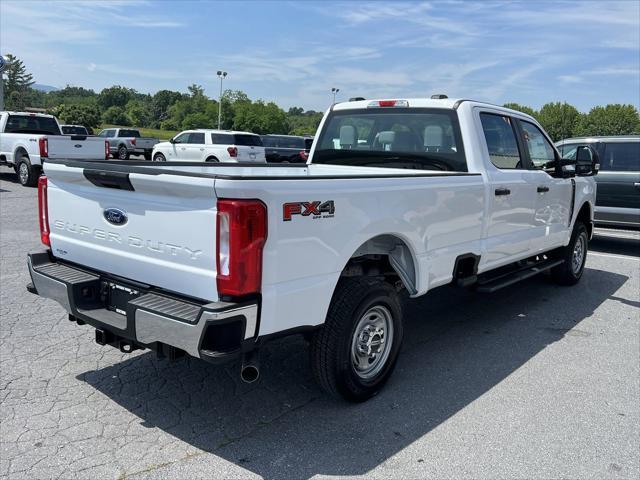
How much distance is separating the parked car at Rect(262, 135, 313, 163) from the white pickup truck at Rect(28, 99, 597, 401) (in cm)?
2075

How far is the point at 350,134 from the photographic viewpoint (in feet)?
19.0

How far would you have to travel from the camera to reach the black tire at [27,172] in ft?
49.8

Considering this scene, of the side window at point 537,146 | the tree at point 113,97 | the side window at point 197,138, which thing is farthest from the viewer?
the tree at point 113,97

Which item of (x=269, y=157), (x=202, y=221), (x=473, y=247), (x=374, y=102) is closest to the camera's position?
(x=202, y=221)

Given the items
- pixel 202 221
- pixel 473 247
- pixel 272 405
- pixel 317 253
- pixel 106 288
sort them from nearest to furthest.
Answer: pixel 202 221 < pixel 317 253 < pixel 106 288 < pixel 272 405 < pixel 473 247

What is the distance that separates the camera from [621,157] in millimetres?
10312

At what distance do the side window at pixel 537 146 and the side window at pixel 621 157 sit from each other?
4670mm

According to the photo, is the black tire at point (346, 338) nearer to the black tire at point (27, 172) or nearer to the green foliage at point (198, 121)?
the black tire at point (27, 172)

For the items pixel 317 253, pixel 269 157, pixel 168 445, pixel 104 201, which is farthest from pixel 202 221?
pixel 269 157

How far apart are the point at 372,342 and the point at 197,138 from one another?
67.9 feet

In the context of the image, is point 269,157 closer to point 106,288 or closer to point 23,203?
point 23,203

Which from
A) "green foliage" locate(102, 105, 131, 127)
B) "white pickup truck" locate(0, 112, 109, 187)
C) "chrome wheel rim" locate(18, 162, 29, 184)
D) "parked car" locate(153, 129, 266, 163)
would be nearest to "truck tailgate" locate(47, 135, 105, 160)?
"white pickup truck" locate(0, 112, 109, 187)

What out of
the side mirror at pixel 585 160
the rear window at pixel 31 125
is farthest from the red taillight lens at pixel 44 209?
the rear window at pixel 31 125

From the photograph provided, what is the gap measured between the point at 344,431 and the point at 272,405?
57cm
